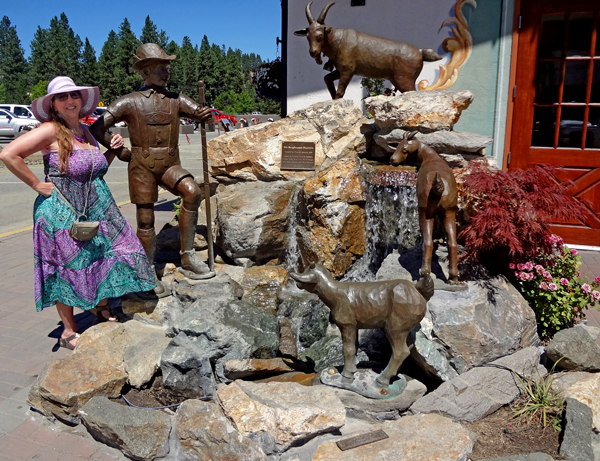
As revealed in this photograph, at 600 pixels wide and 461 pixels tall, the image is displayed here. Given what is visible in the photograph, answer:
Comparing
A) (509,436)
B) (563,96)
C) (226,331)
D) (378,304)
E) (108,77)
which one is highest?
(108,77)

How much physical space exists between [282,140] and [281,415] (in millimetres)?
3671

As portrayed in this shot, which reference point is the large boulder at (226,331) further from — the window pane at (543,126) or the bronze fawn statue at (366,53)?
the window pane at (543,126)

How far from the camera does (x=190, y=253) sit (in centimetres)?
507

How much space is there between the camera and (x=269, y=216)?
5.45 meters

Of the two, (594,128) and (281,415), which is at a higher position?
(594,128)

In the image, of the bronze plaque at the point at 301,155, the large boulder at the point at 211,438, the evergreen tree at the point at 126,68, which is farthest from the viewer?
the evergreen tree at the point at 126,68

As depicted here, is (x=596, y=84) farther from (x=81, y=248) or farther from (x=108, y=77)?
(x=108, y=77)

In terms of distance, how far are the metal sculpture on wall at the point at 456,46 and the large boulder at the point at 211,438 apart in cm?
624

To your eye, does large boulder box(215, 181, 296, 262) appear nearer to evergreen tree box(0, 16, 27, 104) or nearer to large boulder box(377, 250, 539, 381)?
large boulder box(377, 250, 539, 381)

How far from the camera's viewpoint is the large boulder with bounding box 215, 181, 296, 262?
5355 millimetres

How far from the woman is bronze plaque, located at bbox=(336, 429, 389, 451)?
8.18 ft

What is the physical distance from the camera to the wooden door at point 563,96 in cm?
673

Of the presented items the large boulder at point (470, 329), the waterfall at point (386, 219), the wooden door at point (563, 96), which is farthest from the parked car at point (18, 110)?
the large boulder at point (470, 329)

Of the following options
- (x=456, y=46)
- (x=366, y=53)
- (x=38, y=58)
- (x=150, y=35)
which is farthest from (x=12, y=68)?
(x=366, y=53)
